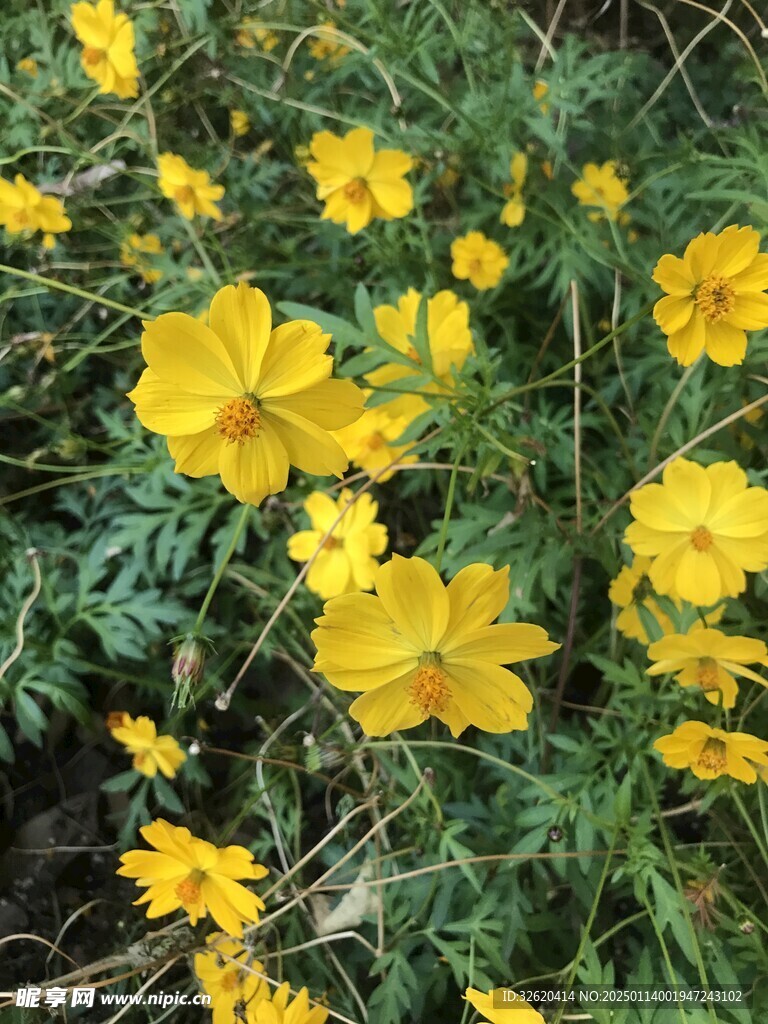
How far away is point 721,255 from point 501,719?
19.3 inches

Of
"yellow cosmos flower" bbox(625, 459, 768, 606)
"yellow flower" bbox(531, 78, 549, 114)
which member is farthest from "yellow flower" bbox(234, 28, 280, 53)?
"yellow cosmos flower" bbox(625, 459, 768, 606)

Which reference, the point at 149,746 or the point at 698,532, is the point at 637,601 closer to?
the point at 698,532

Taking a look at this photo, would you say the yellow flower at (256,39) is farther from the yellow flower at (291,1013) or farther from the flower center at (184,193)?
the yellow flower at (291,1013)

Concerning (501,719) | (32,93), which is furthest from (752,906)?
(32,93)

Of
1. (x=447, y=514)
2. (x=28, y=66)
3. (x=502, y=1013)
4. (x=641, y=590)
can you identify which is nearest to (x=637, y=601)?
(x=641, y=590)

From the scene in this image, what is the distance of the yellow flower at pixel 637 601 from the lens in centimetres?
94

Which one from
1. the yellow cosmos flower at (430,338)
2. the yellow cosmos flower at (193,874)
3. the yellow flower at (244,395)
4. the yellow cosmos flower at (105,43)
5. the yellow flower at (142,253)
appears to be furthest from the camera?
the yellow flower at (142,253)

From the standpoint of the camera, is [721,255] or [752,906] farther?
[752,906]

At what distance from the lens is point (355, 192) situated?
42.8 inches

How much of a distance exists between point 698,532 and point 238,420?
0.58 meters

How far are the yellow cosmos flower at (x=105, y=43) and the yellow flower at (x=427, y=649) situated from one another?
1.03 m

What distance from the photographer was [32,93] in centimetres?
130

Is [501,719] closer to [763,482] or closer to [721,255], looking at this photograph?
[721,255]

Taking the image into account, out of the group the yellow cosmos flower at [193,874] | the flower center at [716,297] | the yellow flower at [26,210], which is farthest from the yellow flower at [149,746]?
the flower center at [716,297]
